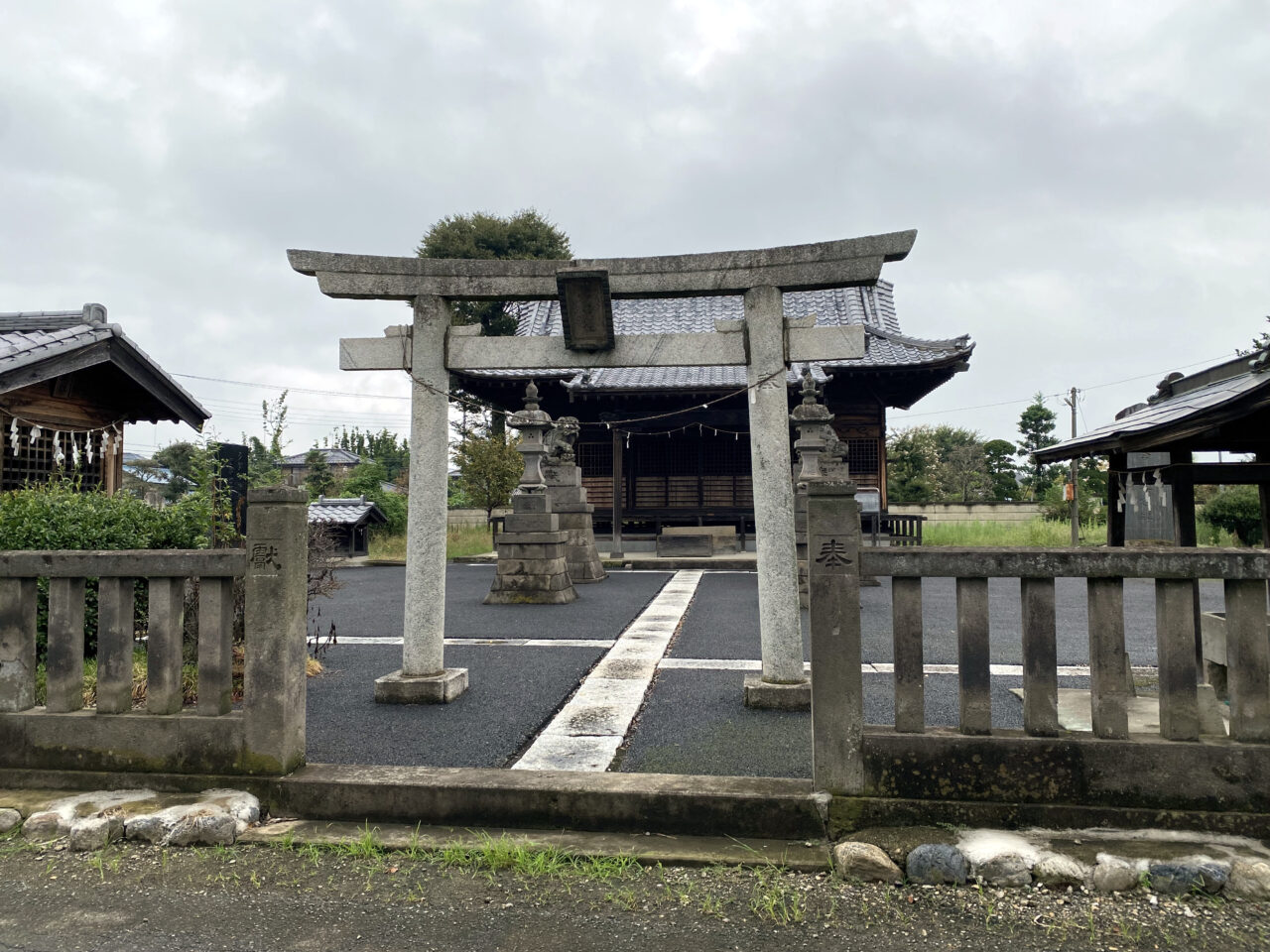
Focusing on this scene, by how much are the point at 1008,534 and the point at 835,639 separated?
20891 mm

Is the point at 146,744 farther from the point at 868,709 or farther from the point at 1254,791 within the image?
the point at 1254,791

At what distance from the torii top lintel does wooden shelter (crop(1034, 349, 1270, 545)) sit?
1.85m

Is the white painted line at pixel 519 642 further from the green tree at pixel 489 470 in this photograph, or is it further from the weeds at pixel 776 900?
the green tree at pixel 489 470

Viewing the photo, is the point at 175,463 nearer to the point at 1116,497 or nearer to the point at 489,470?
the point at 489,470

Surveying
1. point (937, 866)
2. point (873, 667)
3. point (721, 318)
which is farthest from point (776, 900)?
point (721, 318)

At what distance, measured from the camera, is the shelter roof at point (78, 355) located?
25.7ft

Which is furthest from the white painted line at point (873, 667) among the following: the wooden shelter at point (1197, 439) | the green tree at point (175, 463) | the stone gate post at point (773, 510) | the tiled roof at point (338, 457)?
the tiled roof at point (338, 457)

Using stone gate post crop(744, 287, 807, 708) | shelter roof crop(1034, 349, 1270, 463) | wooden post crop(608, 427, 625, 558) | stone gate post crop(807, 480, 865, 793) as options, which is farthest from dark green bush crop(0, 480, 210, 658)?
wooden post crop(608, 427, 625, 558)

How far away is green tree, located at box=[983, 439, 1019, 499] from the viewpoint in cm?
2933

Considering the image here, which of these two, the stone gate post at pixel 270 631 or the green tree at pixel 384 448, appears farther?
the green tree at pixel 384 448

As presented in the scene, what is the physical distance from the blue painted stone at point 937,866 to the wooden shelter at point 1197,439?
113 inches

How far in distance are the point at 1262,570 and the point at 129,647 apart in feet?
16.3

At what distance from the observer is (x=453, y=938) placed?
2.45 m

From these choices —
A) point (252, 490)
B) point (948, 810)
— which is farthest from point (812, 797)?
point (252, 490)
